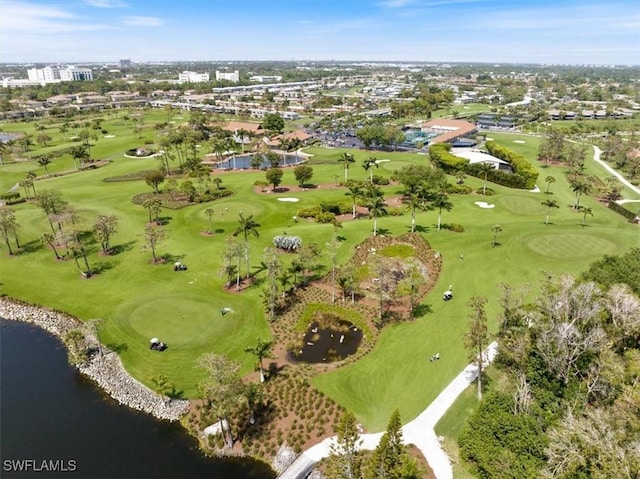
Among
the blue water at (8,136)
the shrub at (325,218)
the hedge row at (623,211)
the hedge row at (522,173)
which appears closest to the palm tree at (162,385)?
the shrub at (325,218)

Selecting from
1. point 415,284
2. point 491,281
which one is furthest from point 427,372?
point 491,281

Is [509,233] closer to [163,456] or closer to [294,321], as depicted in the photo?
[294,321]

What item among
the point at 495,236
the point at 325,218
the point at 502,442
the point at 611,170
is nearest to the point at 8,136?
the point at 325,218

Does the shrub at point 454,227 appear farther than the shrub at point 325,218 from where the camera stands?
No

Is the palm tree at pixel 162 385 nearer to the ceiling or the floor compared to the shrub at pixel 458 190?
nearer to the floor

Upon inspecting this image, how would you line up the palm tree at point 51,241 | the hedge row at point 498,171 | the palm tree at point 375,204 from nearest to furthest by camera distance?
the palm tree at point 51,241 < the palm tree at point 375,204 < the hedge row at point 498,171

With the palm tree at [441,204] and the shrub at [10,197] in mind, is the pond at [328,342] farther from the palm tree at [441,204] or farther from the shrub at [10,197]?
the shrub at [10,197]

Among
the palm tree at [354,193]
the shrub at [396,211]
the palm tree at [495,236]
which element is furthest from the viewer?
the shrub at [396,211]

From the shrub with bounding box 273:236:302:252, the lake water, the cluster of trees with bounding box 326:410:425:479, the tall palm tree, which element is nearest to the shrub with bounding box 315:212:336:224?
the shrub with bounding box 273:236:302:252
